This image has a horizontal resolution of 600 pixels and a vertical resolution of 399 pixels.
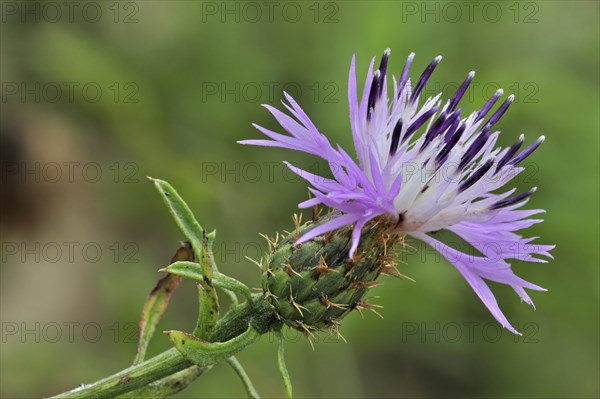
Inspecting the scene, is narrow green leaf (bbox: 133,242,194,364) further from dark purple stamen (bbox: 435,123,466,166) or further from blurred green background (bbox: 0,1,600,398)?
blurred green background (bbox: 0,1,600,398)

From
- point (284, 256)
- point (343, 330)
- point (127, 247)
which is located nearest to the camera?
point (284, 256)

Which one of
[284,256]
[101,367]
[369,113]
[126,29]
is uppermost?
[126,29]

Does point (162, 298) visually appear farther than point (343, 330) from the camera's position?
No

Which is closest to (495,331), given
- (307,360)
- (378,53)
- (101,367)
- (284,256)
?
(307,360)

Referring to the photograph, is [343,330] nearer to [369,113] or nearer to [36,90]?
[369,113]

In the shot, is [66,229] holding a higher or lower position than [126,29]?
lower

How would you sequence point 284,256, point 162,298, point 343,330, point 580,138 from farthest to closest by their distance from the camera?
point 580,138, point 343,330, point 162,298, point 284,256

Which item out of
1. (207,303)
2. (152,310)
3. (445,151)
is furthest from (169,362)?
(445,151)
